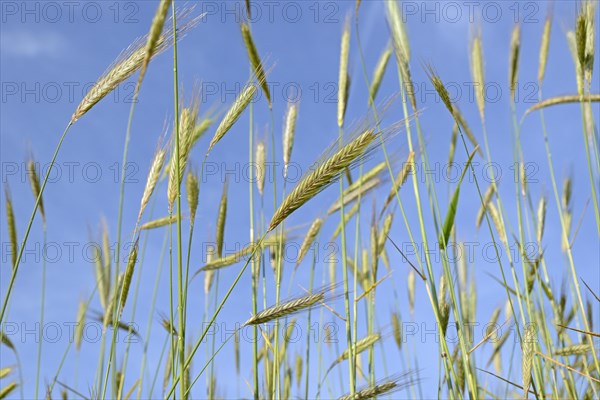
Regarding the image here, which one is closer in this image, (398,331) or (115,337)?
(115,337)

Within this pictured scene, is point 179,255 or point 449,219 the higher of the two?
point 449,219

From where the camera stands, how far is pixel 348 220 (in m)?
2.49

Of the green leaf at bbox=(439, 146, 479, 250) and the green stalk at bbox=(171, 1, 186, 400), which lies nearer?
the green stalk at bbox=(171, 1, 186, 400)

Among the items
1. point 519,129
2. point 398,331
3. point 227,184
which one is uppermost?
point 519,129

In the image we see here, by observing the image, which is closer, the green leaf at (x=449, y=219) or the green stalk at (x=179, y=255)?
the green stalk at (x=179, y=255)

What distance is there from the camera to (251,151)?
234 centimetres

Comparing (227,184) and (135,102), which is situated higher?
(227,184)

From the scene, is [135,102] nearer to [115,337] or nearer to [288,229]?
[115,337]

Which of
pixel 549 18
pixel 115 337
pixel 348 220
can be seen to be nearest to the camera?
pixel 115 337

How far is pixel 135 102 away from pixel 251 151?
0.81 meters

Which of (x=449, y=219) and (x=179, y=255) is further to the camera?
(x=449, y=219)

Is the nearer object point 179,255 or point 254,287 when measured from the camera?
point 179,255

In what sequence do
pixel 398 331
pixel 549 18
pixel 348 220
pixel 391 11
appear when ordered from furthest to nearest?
pixel 398 331 < pixel 549 18 < pixel 348 220 < pixel 391 11

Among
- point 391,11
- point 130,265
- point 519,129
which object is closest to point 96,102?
point 130,265
